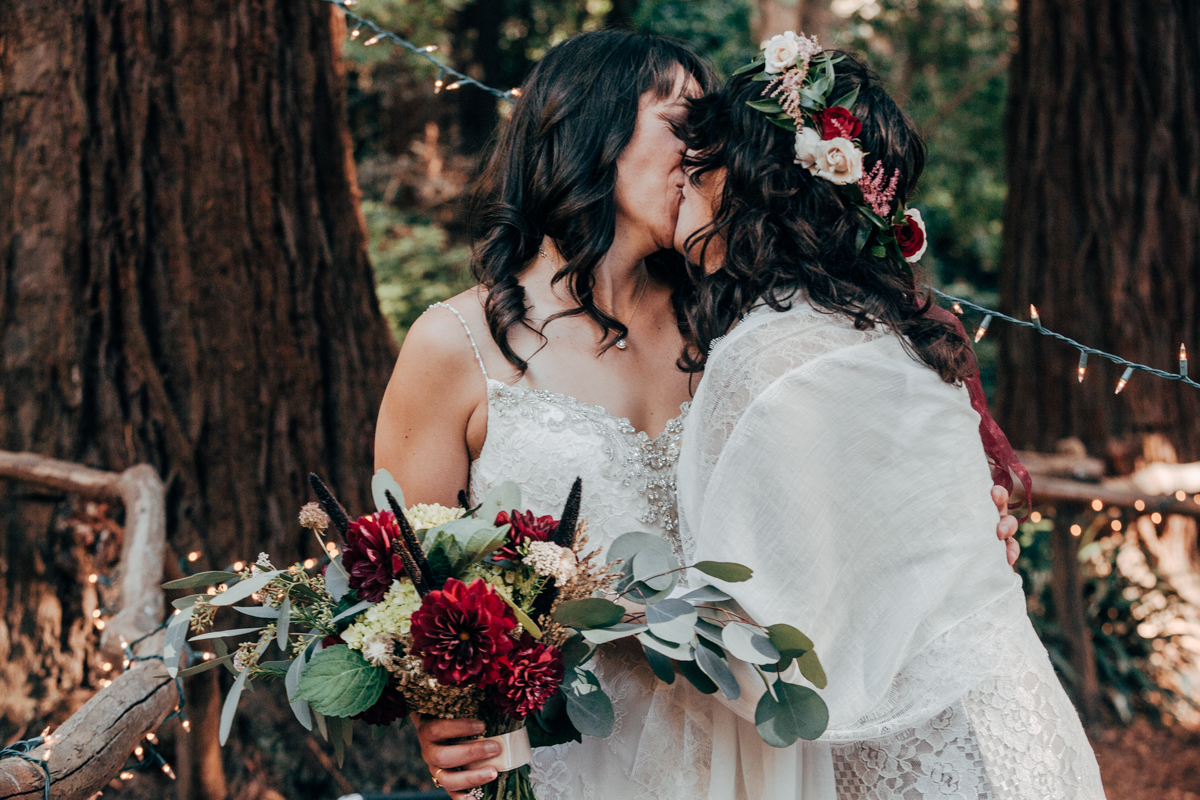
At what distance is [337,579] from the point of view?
4.57 ft

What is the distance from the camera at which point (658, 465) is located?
2.00m

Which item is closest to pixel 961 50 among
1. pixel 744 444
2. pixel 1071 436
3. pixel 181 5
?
pixel 1071 436

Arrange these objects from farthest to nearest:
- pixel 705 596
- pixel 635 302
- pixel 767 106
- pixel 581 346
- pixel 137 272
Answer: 1. pixel 137 272
2. pixel 635 302
3. pixel 581 346
4. pixel 767 106
5. pixel 705 596

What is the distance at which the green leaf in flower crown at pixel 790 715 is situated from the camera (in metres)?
1.32

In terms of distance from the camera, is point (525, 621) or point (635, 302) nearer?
point (525, 621)

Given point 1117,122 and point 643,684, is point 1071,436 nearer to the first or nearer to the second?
point 1117,122

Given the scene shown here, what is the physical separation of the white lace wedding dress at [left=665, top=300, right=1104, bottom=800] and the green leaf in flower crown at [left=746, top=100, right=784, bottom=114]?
443 millimetres

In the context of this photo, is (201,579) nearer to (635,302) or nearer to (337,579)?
(337,579)

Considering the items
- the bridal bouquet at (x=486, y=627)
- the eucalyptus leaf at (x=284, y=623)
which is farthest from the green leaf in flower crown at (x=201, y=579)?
the eucalyptus leaf at (x=284, y=623)

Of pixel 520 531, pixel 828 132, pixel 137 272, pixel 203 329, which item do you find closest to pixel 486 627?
pixel 520 531

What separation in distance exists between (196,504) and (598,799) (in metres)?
1.88

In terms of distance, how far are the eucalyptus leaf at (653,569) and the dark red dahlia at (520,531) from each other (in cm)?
16

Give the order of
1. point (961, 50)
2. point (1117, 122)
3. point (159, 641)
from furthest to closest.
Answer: point (961, 50) < point (1117, 122) < point (159, 641)

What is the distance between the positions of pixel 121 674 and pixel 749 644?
1233 millimetres
